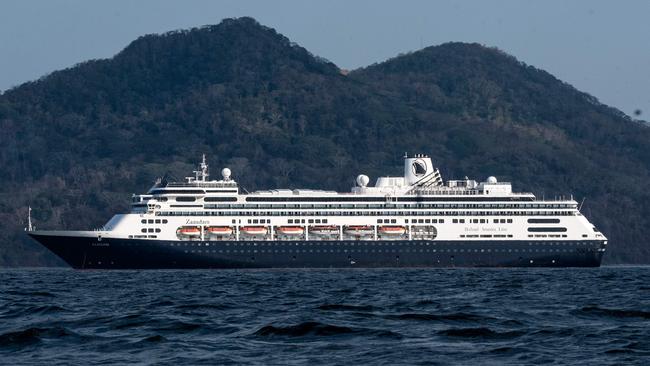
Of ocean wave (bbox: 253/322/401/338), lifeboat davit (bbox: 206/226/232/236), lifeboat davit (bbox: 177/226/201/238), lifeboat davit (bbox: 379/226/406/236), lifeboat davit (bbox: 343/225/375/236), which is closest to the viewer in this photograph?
ocean wave (bbox: 253/322/401/338)

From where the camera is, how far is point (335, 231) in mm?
130625

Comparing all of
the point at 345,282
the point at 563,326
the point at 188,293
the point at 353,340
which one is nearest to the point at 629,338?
the point at 563,326

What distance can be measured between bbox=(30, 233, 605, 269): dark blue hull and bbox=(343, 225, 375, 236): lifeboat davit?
159 cm

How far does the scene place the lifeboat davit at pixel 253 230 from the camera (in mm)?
128625

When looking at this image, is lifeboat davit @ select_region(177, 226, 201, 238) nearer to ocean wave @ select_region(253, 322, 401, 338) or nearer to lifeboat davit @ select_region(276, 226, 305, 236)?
lifeboat davit @ select_region(276, 226, 305, 236)

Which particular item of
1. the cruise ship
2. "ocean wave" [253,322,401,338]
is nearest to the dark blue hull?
the cruise ship

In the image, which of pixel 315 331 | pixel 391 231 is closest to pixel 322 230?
pixel 391 231

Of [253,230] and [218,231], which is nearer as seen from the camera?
[218,231]

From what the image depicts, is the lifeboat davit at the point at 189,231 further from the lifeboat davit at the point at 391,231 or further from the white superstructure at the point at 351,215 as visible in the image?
the lifeboat davit at the point at 391,231

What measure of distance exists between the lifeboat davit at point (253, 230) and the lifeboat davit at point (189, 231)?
4.46 meters

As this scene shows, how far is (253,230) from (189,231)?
6.50 m

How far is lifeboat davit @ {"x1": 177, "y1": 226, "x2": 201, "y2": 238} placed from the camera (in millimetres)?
127312

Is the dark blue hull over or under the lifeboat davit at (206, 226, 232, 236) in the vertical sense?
under

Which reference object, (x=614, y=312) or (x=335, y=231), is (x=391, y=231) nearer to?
(x=335, y=231)
